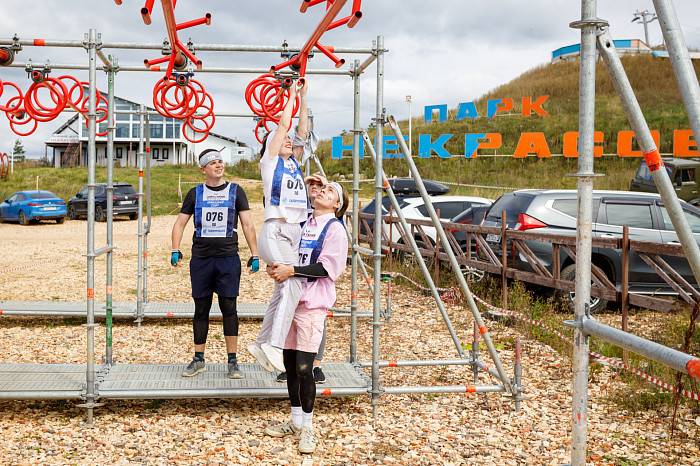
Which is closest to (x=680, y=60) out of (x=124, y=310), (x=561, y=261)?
(x=561, y=261)

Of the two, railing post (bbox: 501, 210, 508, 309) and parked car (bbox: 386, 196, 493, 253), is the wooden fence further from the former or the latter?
parked car (bbox: 386, 196, 493, 253)

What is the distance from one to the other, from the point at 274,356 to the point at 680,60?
108 inches

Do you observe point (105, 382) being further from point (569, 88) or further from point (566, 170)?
point (569, 88)

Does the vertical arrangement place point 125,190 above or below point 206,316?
above

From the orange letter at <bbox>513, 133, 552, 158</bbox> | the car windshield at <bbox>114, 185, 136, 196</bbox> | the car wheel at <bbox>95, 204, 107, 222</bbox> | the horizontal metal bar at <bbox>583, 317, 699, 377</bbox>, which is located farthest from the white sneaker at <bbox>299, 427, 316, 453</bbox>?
the car wheel at <bbox>95, 204, 107, 222</bbox>

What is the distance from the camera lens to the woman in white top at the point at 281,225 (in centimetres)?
389

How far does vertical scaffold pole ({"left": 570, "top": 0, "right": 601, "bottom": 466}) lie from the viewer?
2555 mm

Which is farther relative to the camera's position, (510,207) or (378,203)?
(510,207)

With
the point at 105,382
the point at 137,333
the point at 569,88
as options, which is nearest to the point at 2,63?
the point at 105,382

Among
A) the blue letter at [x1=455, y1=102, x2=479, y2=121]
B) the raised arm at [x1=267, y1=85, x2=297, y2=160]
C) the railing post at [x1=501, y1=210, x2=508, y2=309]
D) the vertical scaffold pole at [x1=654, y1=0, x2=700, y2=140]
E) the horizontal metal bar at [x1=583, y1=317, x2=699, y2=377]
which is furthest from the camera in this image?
the blue letter at [x1=455, y1=102, x2=479, y2=121]

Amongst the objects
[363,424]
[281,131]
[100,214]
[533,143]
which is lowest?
[363,424]

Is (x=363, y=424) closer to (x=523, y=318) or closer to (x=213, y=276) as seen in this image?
(x=213, y=276)

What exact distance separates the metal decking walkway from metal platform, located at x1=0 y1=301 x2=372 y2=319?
7.46 ft

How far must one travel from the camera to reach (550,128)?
36.6 m
